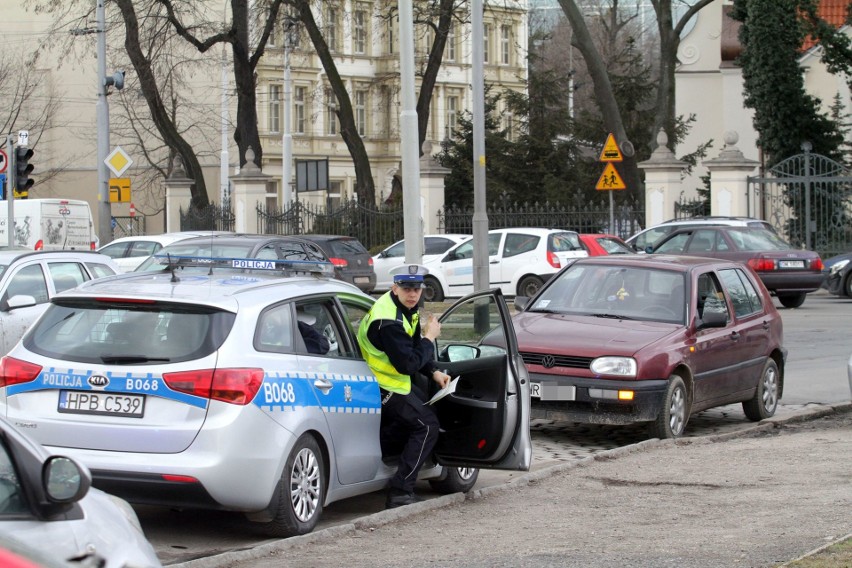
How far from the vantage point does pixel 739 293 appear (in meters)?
12.8

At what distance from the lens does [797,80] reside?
3522 centimetres

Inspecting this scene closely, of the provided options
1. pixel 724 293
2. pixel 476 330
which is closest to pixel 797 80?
pixel 724 293

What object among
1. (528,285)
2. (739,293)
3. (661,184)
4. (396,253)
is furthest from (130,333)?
(661,184)

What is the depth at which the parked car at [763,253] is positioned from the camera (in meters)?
25.0

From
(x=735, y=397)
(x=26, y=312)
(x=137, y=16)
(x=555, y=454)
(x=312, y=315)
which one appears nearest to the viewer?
(x=312, y=315)

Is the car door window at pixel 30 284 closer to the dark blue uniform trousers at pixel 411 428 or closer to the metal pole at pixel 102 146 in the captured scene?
the dark blue uniform trousers at pixel 411 428

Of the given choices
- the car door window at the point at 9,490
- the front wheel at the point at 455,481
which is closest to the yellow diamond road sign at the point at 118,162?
the front wheel at the point at 455,481

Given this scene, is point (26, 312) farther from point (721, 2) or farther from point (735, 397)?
point (721, 2)

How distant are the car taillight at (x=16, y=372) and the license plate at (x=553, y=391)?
474 centimetres

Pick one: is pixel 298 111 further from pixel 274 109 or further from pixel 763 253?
pixel 763 253

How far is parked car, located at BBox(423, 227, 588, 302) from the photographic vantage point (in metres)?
27.3

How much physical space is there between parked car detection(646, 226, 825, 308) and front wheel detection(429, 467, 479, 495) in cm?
1558

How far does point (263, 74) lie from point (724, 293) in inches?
2262

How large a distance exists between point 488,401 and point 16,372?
9.46ft
